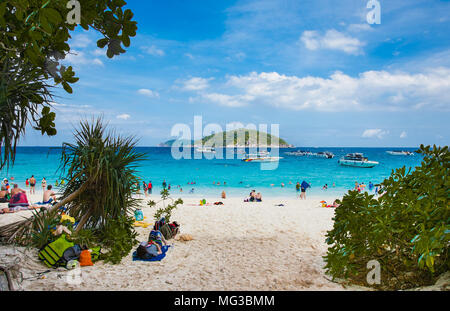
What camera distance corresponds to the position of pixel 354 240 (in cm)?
419

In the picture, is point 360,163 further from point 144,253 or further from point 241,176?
point 144,253

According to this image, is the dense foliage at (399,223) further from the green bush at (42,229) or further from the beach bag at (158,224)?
the green bush at (42,229)

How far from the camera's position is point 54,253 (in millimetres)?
4828

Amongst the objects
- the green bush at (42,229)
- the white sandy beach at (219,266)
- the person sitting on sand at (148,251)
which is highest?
the green bush at (42,229)

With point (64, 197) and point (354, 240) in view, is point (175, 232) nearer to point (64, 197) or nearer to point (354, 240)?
point (64, 197)

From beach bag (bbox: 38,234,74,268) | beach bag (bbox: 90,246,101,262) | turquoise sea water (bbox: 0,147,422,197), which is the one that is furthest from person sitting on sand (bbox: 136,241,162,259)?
turquoise sea water (bbox: 0,147,422,197)

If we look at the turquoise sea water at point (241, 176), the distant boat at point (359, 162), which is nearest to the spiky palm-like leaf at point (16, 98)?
the turquoise sea water at point (241, 176)

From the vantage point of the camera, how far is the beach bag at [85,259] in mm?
4969

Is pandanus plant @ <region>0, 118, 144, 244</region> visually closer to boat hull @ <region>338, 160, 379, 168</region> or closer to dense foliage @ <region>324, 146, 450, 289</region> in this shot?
dense foliage @ <region>324, 146, 450, 289</region>

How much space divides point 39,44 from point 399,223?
490cm

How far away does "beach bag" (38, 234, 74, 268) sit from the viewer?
4779 mm

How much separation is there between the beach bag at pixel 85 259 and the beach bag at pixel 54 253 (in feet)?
0.91
